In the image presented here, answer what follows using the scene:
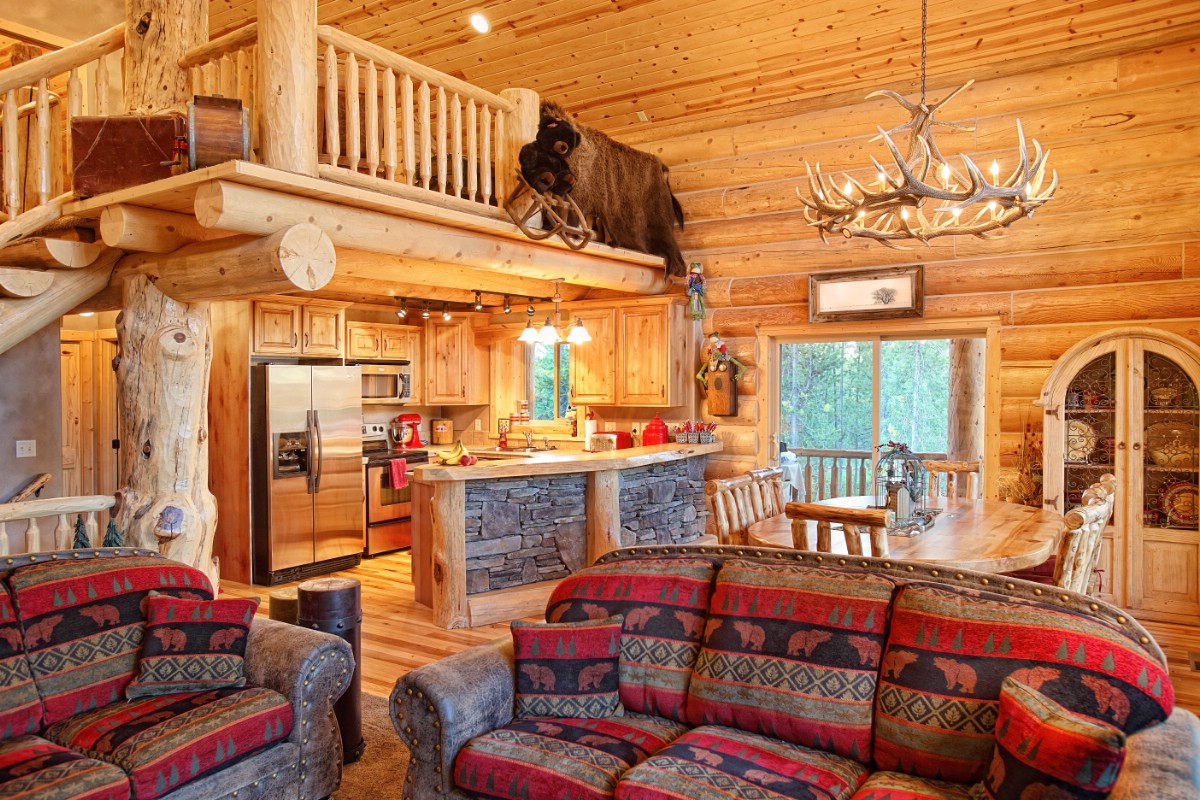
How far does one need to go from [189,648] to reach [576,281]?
13.3 feet

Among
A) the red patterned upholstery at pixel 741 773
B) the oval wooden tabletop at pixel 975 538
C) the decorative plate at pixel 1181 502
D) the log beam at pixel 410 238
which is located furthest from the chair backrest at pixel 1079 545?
the log beam at pixel 410 238

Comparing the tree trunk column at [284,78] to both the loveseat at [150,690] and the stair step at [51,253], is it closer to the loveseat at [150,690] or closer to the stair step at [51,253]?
the stair step at [51,253]

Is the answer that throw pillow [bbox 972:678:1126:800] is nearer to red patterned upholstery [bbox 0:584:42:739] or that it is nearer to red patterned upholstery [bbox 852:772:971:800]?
red patterned upholstery [bbox 852:772:971:800]

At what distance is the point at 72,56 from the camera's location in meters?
4.09

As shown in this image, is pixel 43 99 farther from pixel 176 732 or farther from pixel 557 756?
pixel 557 756

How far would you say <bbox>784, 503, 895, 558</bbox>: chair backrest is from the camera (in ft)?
9.30

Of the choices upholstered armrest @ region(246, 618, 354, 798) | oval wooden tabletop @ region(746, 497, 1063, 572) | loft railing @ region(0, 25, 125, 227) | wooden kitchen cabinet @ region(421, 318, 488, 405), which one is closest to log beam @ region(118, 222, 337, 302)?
loft railing @ region(0, 25, 125, 227)

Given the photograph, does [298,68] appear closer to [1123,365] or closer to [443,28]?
[443,28]

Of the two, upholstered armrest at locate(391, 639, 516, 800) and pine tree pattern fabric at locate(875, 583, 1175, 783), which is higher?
pine tree pattern fabric at locate(875, 583, 1175, 783)

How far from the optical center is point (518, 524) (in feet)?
17.2

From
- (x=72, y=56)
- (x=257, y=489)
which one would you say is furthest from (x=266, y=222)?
(x=257, y=489)

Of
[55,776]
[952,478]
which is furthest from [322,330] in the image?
[952,478]

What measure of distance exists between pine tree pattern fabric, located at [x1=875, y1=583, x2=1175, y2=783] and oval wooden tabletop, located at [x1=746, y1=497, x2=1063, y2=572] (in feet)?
2.66

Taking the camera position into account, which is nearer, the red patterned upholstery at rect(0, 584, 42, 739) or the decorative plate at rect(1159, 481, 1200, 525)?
the red patterned upholstery at rect(0, 584, 42, 739)
